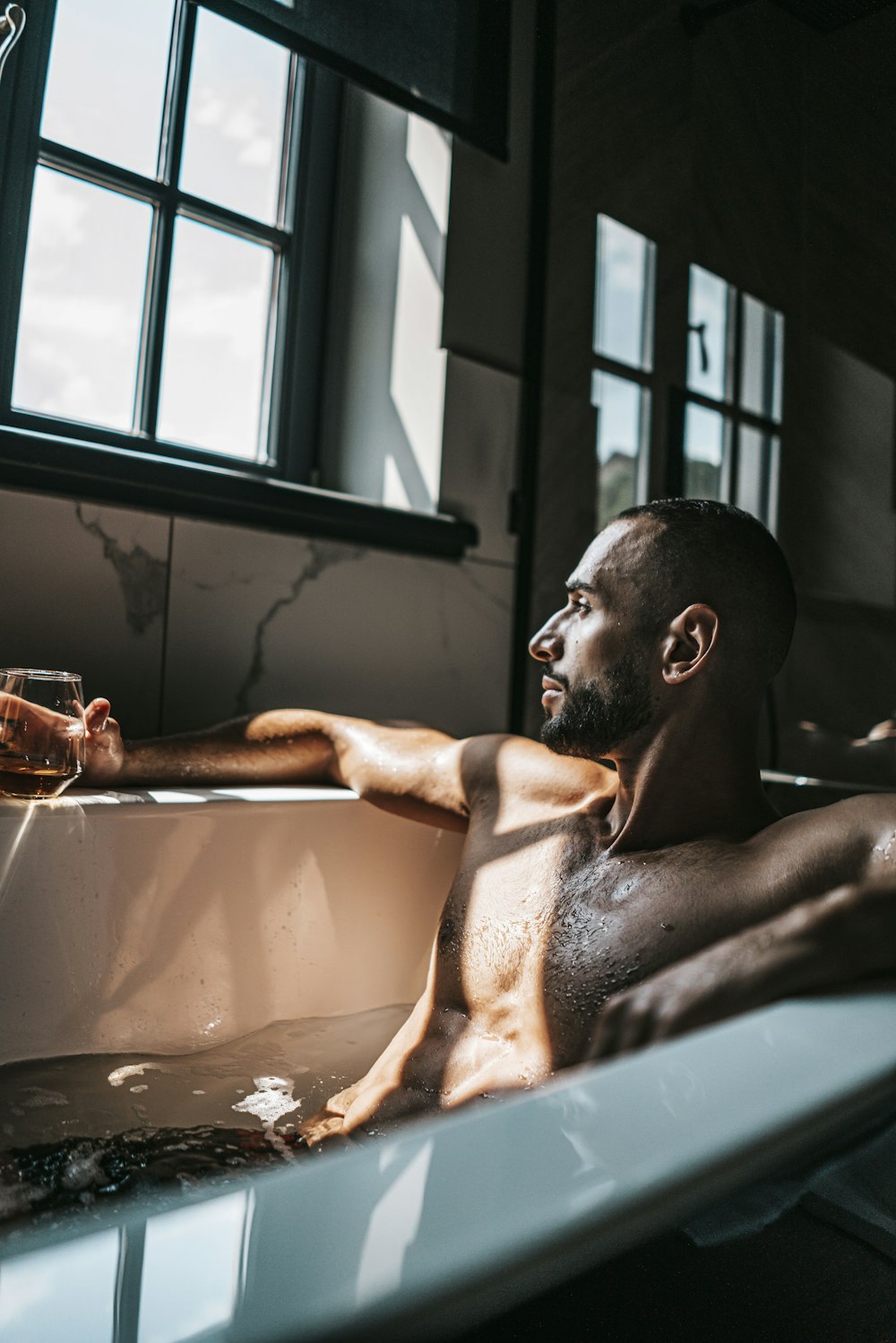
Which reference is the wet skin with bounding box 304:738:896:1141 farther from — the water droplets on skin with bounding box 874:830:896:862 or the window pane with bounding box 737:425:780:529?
the window pane with bounding box 737:425:780:529

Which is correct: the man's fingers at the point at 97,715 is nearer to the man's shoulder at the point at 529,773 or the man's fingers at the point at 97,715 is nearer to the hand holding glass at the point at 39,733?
the hand holding glass at the point at 39,733

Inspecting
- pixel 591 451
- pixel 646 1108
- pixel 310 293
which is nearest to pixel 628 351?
pixel 591 451

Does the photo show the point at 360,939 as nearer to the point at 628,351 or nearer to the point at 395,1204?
the point at 395,1204

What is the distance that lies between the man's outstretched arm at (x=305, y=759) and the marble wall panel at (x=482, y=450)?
0.57 m

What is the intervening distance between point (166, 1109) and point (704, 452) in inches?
63.9

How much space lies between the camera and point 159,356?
66.6 inches

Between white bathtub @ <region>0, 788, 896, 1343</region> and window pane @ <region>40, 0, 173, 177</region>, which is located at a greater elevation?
window pane @ <region>40, 0, 173, 177</region>

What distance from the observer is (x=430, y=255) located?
187 cm

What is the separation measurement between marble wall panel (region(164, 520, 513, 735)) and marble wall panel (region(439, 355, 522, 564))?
75 millimetres

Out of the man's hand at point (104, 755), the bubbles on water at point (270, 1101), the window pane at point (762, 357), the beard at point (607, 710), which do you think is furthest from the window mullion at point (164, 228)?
the window pane at point (762, 357)

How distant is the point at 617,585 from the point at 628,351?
1103 mm

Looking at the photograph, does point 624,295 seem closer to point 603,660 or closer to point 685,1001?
point 603,660

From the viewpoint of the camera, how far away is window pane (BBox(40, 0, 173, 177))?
1.62 m

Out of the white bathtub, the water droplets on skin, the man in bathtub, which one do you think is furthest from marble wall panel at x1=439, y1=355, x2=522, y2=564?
the white bathtub
